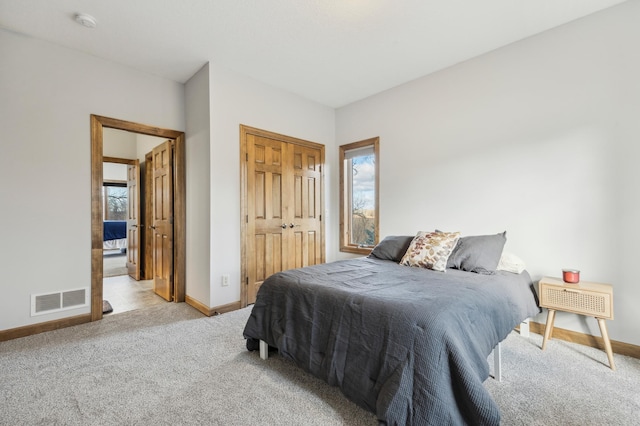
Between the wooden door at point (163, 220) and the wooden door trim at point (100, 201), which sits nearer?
the wooden door trim at point (100, 201)

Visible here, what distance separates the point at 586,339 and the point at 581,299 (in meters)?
0.50

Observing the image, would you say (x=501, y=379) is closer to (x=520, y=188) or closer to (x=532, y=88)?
(x=520, y=188)

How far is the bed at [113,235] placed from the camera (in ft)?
24.0

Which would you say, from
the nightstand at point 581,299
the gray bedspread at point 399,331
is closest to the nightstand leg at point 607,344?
the nightstand at point 581,299

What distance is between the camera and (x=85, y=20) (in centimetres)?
233

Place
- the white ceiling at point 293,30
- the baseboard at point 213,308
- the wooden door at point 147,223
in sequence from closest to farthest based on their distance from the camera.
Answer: the white ceiling at point 293,30 → the baseboard at point 213,308 → the wooden door at point 147,223

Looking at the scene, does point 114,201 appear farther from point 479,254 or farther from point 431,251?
point 479,254

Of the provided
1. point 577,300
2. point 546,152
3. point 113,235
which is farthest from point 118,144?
point 577,300

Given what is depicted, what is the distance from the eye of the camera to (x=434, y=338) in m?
1.26

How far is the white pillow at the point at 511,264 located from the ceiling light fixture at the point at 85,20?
407 cm

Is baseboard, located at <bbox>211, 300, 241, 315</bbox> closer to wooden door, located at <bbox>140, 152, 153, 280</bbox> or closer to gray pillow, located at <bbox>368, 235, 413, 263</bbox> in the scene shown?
gray pillow, located at <bbox>368, 235, 413, 263</bbox>

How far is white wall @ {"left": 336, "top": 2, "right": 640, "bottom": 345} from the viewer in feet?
7.02

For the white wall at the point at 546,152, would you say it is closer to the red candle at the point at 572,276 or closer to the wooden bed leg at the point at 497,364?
the red candle at the point at 572,276

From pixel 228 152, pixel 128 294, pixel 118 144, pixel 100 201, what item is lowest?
pixel 128 294
